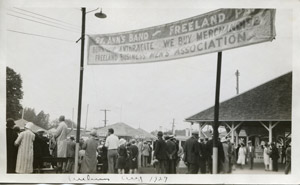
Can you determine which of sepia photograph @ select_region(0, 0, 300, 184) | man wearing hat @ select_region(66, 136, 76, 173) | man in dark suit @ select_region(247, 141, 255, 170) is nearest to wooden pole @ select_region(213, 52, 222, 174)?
sepia photograph @ select_region(0, 0, 300, 184)

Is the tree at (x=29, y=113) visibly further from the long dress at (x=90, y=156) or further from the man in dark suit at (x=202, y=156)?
the man in dark suit at (x=202, y=156)

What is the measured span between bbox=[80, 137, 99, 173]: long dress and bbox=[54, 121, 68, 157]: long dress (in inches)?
7.3

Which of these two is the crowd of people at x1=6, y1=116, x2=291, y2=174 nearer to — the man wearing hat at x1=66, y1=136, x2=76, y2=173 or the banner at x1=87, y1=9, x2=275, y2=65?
the man wearing hat at x1=66, y1=136, x2=76, y2=173

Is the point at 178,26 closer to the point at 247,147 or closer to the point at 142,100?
the point at 142,100

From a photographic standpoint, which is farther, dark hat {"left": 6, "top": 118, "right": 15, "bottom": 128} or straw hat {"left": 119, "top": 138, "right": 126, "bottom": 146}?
straw hat {"left": 119, "top": 138, "right": 126, "bottom": 146}

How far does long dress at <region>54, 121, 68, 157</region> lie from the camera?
362 cm

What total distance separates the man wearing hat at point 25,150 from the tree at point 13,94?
0.54 ft

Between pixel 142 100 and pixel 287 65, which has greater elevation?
pixel 287 65

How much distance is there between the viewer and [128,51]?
3.72 metres

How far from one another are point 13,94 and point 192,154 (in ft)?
5.82

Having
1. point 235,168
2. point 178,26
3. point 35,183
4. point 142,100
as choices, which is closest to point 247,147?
point 235,168

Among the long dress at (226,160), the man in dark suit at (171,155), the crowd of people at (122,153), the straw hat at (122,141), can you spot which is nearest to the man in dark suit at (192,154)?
the crowd of people at (122,153)

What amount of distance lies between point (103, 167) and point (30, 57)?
1249 millimetres
